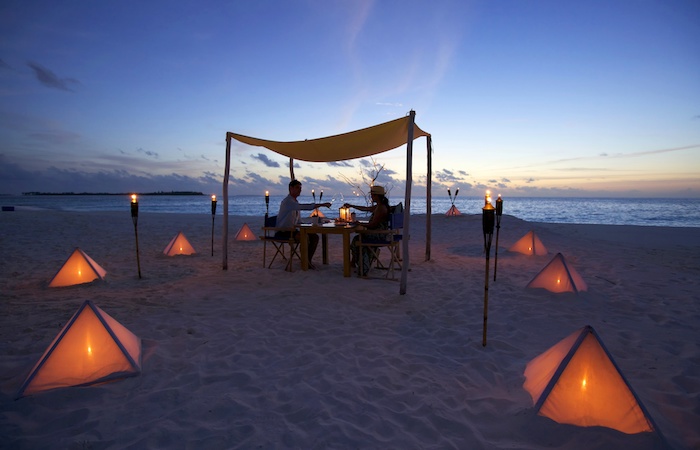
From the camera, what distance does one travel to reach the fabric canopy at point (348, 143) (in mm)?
5056

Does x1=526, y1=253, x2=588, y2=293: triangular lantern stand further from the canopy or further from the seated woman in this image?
the seated woman

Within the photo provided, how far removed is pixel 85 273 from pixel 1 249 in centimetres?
445

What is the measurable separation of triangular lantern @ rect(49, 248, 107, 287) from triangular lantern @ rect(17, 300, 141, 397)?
10.5ft

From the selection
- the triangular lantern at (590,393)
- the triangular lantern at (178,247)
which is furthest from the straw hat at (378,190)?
the triangular lantern at (178,247)

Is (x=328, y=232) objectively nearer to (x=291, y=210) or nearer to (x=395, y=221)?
(x=291, y=210)

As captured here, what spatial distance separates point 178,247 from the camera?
779 cm

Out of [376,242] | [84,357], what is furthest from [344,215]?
[84,357]

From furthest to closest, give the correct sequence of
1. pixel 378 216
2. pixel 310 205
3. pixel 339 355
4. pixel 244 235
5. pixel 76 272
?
1. pixel 244 235
2. pixel 310 205
3. pixel 378 216
4. pixel 76 272
5. pixel 339 355

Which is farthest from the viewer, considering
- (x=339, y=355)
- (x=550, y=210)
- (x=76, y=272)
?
(x=550, y=210)

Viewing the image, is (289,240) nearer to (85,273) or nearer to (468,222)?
(85,273)

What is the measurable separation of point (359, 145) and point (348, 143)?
0.61ft

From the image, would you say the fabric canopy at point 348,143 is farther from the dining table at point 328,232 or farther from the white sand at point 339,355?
the white sand at point 339,355

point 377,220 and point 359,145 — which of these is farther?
point 359,145

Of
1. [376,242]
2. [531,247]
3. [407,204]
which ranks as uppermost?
[407,204]
